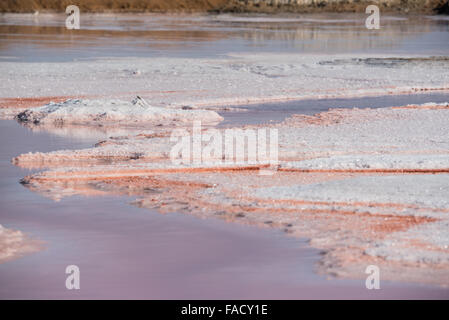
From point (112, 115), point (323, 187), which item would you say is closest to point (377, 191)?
point (323, 187)

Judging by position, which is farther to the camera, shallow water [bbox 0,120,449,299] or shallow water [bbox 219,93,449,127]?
shallow water [bbox 219,93,449,127]

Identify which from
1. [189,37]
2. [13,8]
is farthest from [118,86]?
[13,8]

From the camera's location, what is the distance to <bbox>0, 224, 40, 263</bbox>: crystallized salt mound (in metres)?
6.32

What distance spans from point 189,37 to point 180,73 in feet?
46.0

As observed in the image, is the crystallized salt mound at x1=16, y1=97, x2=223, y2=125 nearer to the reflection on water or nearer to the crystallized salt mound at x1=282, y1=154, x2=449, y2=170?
the crystallized salt mound at x1=282, y1=154, x2=449, y2=170

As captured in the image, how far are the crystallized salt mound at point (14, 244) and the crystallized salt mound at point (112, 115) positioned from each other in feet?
18.2

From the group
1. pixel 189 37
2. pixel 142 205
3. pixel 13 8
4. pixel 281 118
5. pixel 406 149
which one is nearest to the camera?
pixel 142 205

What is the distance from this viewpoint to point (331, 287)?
559 cm

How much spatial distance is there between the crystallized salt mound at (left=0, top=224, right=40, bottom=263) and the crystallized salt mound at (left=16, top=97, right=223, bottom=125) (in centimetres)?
556

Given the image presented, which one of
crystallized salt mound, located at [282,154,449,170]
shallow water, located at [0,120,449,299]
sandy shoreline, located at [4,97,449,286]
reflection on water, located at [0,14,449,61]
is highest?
reflection on water, located at [0,14,449,61]

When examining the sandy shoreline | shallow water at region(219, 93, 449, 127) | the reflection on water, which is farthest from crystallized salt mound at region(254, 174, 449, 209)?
the reflection on water

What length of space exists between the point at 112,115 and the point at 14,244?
6.07m

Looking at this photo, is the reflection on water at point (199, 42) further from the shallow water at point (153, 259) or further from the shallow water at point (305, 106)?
the shallow water at point (153, 259)
